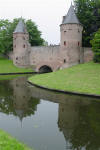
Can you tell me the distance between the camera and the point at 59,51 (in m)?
35.1

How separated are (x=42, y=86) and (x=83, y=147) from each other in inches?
515

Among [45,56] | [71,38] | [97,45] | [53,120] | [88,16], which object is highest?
[88,16]

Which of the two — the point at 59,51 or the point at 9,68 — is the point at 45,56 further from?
the point at 9,68

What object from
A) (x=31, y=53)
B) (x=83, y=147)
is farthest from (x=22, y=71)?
(x=83, y=147)

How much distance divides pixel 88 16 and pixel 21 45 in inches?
627

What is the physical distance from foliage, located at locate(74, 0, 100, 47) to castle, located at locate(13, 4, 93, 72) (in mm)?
4152

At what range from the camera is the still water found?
26.0 ft

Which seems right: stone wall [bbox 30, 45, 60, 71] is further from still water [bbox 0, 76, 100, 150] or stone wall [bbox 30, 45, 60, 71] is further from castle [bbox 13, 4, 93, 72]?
still water [bbox 0, 76, 100, 150]

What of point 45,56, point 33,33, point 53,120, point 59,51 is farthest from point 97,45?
point 33,33

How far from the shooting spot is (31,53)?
134ft

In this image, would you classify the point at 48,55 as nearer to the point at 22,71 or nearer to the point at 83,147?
the point at 22,71

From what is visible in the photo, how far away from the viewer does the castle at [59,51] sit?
32.7m

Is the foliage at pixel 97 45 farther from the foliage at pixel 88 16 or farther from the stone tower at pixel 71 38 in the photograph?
the foliage at pixel 88 16

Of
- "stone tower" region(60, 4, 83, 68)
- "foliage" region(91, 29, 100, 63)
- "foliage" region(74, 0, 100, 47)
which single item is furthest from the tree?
"foliage" region(91, 29, 100, 63)
